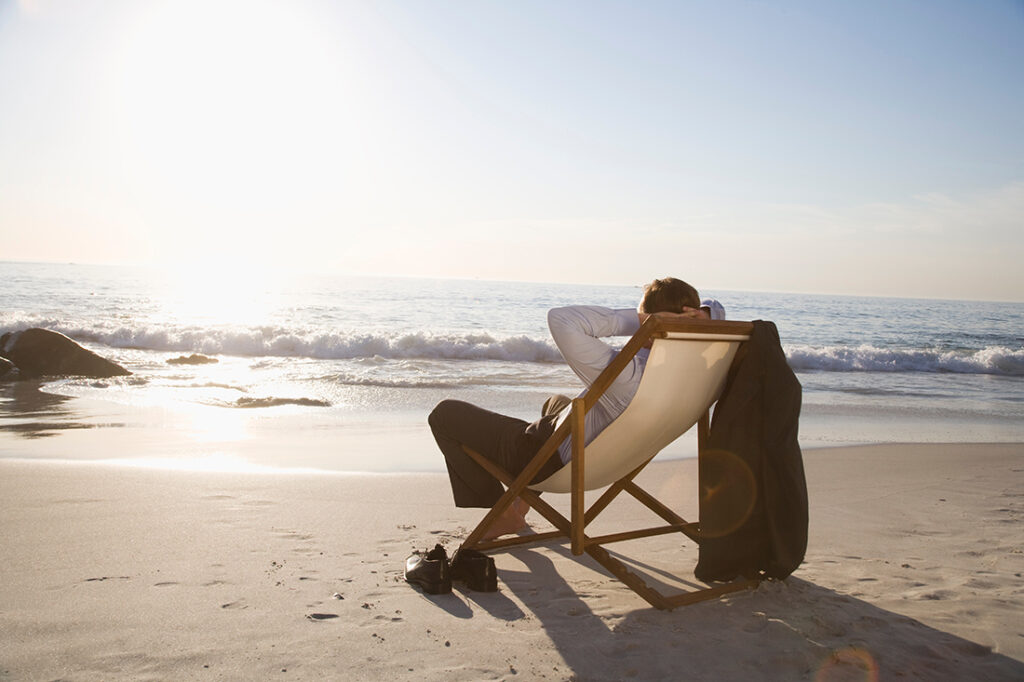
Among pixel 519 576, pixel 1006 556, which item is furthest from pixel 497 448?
pixel 1006 556

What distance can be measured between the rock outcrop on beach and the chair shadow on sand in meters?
9.87

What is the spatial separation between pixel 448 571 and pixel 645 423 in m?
1.00

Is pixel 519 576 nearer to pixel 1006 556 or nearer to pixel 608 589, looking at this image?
pixel 608 589

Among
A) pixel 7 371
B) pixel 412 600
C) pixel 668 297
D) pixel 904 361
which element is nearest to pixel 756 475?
pixel 668 297

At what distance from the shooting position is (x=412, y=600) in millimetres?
3062

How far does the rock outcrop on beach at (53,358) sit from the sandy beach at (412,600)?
7.11 metres

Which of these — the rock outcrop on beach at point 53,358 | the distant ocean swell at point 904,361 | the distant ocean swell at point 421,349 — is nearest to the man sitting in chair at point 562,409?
the rock outcrop on beach at point 53,358

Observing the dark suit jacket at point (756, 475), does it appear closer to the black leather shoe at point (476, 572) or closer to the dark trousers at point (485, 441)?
the dark trousers at point (485, 441)

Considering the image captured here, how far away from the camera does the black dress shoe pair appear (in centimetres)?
315

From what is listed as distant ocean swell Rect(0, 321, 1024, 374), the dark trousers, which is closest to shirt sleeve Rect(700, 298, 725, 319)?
the dark trousers

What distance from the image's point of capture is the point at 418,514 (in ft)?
14.4

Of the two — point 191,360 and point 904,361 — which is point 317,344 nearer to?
point 191,360

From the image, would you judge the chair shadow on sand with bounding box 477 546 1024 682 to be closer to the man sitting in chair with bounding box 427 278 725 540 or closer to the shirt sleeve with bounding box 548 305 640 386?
the man sitting in chair with bounding box 427 278 725 540

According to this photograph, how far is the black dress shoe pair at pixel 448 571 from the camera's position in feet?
10.3
